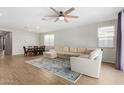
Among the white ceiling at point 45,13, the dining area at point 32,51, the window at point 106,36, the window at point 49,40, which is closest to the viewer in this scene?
the white ceiling at point 45,13

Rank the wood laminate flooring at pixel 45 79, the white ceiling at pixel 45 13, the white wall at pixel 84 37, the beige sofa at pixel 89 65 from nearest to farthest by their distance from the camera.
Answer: the wood laminate flooring at pixel 45 79
the beige sofa at pixel 89 65
the white ceiling at pixel 45 13
the white wall at pixel 84 37

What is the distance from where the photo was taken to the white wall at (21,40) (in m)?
7.83

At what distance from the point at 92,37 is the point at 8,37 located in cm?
766

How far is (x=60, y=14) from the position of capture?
127 inches

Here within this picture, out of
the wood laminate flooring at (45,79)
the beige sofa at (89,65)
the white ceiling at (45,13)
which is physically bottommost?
the wood laminate flooring at (45,79)

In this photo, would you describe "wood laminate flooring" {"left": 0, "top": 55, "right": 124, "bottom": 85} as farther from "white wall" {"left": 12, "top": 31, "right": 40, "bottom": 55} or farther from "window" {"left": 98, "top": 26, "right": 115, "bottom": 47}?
"white wall" {"left": 12, "top": 31, "right": 40, "bottom": 55}

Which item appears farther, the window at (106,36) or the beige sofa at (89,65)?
the window at (106,36)

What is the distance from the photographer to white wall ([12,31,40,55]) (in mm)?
7829

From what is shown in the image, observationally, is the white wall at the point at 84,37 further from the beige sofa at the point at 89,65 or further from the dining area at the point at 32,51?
the beige sofa at the point at 89,65

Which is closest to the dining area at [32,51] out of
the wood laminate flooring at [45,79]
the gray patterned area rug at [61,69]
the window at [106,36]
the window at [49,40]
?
the window at [49,40]

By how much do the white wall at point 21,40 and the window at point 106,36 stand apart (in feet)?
22.9

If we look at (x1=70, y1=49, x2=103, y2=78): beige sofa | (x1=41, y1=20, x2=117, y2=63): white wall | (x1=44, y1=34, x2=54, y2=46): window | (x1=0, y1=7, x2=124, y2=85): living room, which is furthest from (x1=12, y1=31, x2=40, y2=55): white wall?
(x1=70, y1=49, x2=103, y2=78): beige sofa

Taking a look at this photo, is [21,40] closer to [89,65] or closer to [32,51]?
[32,51]
